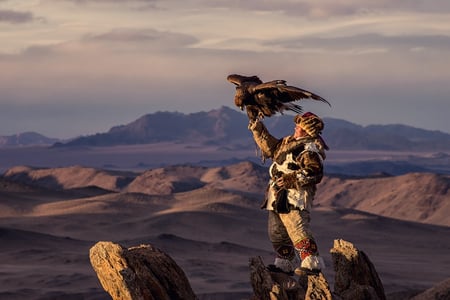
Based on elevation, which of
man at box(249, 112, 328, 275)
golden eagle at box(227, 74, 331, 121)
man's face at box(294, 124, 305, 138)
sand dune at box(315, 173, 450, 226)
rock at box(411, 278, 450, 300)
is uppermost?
golden eagle at box(227, 74, 331, 121)

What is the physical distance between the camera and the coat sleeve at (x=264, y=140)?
10.4 meters

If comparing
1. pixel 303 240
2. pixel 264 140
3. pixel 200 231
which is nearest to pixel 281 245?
pixel 303 240

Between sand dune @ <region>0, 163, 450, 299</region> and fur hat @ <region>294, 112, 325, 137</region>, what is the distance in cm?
1811

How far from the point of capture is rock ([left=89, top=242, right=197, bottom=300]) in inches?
388

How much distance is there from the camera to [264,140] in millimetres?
10430

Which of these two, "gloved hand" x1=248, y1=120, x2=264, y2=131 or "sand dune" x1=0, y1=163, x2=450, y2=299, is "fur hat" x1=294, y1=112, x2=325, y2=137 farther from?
"sand dune" x1=0, y1=163, x2=450, y2=299

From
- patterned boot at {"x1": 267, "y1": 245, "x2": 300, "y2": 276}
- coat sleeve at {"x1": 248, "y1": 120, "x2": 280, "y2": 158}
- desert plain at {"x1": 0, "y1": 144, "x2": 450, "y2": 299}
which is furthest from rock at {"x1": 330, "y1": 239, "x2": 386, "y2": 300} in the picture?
desert plain at {"x1": 0, "y1": 144, "x2": 450, "y2": 299}

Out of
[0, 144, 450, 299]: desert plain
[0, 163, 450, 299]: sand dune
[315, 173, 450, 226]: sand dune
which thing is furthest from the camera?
[315, 173, 450, 226]: sand dune

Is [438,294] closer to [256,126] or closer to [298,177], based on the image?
[298,177]

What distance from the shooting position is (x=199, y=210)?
5494 cm

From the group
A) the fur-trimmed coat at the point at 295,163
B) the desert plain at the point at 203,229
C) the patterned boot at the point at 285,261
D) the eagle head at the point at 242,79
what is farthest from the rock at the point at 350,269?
the desert plain at the point at 203,229

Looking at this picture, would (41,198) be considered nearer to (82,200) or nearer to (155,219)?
(82,200)

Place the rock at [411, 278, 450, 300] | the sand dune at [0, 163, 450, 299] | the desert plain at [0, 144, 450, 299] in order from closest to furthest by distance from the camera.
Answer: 1. the rock at [411, 278, 450, 300]
2. the desert plain at [0, 144, 450, 299]
3. the sand dune at [0, 163, 450, 299]

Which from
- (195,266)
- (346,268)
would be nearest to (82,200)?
(195,266)
